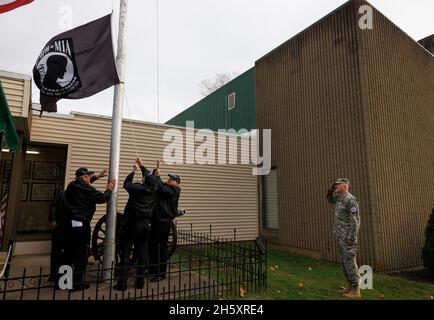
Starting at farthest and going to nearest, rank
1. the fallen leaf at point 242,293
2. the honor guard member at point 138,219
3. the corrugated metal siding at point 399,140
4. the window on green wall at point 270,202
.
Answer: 1. the window on green wall at point 270,202
2. the corrugated metal siding at point 399,140
3. the honor guard member at point 138,219
4. the fallen leaf at point 242,293

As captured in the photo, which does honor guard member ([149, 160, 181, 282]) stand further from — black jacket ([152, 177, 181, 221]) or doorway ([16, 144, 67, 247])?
doorway ([16, 144, 67, 247])

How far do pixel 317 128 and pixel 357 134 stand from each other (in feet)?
4.65

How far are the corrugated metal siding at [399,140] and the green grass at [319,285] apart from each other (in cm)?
113

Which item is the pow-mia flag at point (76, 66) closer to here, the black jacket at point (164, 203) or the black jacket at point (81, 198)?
the black jacket at point (81, 198)

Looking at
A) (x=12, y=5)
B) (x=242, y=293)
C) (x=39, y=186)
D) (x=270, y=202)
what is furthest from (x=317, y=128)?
(x=39, y=186)

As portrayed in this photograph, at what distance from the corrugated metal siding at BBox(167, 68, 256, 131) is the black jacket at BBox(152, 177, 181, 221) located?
23.0 feet

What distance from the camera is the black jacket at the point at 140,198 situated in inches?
196

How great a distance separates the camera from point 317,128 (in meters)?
9.11

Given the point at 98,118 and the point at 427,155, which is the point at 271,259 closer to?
the point at 427,155
